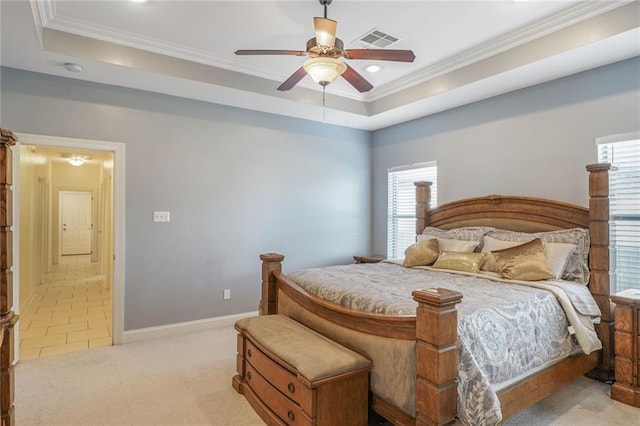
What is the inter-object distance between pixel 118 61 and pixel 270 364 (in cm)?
302

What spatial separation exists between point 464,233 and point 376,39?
219 cm

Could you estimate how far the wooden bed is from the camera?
1734mm

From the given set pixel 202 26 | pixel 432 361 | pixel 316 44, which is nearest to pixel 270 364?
pixel 432 361

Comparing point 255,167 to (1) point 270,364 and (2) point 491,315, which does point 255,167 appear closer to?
(1) point 270,364

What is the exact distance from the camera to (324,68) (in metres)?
2.54

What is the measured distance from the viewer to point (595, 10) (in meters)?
2.77

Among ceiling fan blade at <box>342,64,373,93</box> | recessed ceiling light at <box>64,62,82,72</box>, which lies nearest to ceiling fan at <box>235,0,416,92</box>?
ceiling fan blade at <box>342,64,373,93</box>

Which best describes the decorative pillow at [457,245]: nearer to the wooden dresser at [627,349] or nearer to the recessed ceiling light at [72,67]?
the wooden dresser at [627,349]

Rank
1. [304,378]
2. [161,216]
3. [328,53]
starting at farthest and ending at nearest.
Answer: [161,216] → [328,53] → [304,378]

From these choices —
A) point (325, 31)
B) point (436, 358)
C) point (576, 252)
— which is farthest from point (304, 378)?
point (576, 252)

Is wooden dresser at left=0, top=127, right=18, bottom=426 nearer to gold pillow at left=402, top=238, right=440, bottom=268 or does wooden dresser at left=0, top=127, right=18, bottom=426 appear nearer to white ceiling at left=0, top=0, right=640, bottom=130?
white ceiling at left=0, top=0, right=640, bottom=130

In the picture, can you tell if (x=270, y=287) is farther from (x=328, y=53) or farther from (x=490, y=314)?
(x=328, y=53)

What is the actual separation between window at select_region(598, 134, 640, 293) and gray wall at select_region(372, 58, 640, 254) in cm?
16

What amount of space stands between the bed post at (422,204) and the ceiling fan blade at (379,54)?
226cm
